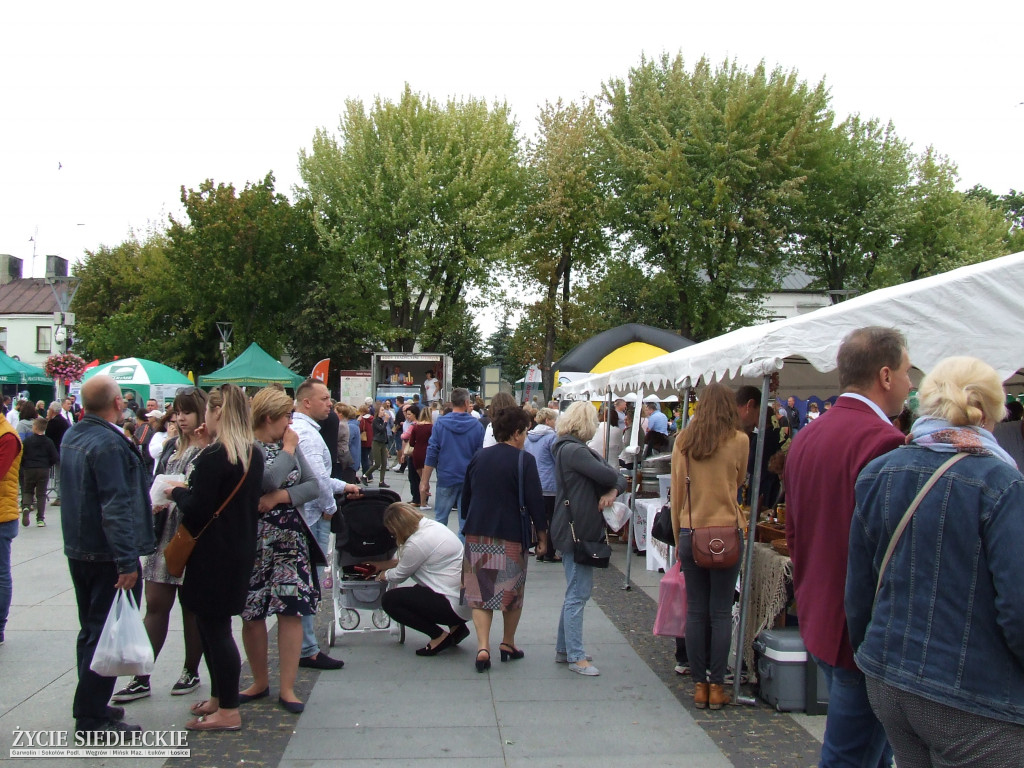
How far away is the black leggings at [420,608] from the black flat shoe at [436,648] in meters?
0.13

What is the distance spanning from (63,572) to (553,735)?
22.9ft

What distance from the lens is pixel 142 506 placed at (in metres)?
4.46

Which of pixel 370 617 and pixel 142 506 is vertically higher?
pixel 142 506

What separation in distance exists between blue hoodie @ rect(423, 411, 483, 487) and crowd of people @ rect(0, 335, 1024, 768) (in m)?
1.92

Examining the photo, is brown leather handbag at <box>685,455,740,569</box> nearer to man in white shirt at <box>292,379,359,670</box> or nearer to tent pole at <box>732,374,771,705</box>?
tent pole at <box>732,374,771,705</box>

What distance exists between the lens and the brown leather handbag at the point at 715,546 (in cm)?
496

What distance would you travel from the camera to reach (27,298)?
72.2 meters

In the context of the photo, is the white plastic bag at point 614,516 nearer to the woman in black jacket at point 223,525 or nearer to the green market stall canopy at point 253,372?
the woman in black jacket at point 223,525

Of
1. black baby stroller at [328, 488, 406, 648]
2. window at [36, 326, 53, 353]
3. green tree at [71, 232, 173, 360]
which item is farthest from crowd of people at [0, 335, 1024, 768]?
window at [36, 326, 53, 353]

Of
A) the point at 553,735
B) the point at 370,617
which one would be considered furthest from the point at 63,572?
the point at 553,735

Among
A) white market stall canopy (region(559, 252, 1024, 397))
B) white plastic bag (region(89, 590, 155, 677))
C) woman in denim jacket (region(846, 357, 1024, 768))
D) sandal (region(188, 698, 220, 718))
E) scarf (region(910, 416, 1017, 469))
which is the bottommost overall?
sandal (region(188, 698, 220, 718))

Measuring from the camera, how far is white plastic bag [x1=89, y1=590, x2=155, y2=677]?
4219 mm

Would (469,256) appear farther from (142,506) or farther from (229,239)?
(142,506)

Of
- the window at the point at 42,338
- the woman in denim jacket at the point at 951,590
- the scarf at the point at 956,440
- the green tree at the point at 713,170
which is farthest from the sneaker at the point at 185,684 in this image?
the window at the point at 42,338
